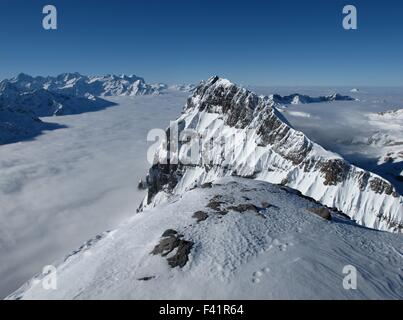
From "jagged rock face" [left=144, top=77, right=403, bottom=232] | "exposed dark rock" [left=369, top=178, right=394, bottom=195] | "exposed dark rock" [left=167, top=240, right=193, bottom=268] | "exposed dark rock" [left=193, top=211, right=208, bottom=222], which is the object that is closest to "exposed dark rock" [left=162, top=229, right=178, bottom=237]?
"exposed dark rock" [left=167, top=240, right=193, bottom=268]

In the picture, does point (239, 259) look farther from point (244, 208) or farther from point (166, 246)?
point (244, 208)

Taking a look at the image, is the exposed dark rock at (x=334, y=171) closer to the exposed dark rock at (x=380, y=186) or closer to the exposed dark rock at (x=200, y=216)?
the exposed dark rock at (x=380, y=186)

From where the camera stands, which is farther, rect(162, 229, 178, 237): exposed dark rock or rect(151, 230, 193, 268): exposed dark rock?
rect(162, 229, 178, 237): exposed dark rock

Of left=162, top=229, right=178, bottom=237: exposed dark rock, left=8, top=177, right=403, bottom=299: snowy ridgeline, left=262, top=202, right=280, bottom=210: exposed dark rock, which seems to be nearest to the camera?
left=8, top=177, right=403, bottom=299: snowy ridgeline

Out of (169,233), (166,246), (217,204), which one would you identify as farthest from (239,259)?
(217,204)

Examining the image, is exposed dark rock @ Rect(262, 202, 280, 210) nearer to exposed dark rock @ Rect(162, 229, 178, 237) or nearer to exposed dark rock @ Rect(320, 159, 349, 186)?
exposed dark rock @ Rect(162, 229, 178, 237)

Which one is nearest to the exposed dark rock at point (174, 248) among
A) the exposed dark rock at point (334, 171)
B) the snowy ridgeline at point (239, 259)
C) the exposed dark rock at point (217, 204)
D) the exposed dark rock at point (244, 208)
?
the snowy ridgeline at point (239, 259)

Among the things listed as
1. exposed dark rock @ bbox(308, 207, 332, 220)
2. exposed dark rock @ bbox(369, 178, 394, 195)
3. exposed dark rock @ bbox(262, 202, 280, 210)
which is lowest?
exposed dark rock @ bbox(369, 178, 394, 195)
